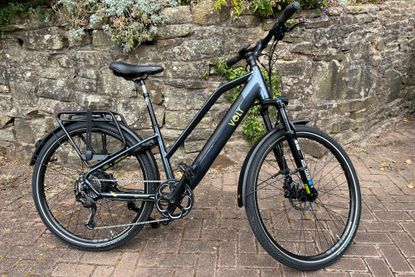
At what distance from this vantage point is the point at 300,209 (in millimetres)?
2688

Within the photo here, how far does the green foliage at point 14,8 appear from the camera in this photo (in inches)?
147

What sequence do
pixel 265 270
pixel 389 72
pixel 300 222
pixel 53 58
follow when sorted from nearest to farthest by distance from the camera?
pixel 265 270
pixel 300 222
pixel 53 58
pixel 389 72

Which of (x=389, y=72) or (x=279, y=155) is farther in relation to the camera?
(x=389, y=72)

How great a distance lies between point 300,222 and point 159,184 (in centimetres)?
114

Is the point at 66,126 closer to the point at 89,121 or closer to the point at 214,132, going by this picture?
the point at 89,121

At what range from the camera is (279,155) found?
2631mm

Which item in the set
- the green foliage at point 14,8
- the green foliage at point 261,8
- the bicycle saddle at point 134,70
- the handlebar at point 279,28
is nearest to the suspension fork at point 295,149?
the handlebar at point 279,28

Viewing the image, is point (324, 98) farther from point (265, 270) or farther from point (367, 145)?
point (265, 270)

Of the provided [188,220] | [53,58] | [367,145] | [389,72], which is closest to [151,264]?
[188,220]

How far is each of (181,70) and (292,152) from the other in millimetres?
1494

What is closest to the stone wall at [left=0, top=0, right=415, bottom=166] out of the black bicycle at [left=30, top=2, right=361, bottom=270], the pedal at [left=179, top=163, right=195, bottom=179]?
the black bicycle at [left=30, top=2, right=361, bottom=270]

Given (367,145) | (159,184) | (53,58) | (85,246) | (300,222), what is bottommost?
(367,145)

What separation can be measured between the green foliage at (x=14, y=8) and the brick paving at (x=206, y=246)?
5.20 ft

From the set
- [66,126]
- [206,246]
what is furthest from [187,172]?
[66,126]
